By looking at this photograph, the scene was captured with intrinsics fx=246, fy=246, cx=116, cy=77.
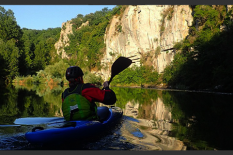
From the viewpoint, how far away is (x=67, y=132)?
388cm

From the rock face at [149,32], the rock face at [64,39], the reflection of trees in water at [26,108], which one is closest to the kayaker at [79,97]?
the reflection of trees in water at [26,108]

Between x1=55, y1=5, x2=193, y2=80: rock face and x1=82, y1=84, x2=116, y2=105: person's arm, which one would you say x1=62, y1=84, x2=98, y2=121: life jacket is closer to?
x1=82, y1=84, x2=116, y2=105: person's arm

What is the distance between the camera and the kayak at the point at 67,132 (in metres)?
3.63

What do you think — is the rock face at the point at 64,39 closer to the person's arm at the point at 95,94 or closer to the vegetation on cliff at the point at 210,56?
the vegetation on cliff at the point at 210,56

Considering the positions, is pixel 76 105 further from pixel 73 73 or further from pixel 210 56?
pixel 210 56

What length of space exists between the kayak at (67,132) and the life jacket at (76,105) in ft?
0.50

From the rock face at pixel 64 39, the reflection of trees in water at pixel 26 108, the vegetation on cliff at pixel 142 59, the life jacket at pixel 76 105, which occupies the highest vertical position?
the rock face at pixel 64 39

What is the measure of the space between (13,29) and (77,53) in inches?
1036

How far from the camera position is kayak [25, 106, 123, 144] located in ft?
11.9

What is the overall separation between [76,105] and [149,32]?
148ft

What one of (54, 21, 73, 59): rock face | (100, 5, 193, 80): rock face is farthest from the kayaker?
(54, 21, 73, 59): rock face

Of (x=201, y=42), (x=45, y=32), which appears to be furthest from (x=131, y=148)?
(x=45, y=32)

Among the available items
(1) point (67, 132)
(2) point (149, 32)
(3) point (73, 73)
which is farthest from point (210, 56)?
(2) point (149, 32)

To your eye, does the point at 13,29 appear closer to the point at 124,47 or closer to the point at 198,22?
the point at 124,47
